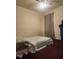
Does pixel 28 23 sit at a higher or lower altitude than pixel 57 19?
lower

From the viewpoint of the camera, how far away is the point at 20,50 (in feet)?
7.05

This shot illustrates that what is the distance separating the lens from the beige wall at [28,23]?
3927 mm

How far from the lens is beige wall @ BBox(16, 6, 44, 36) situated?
155 inches

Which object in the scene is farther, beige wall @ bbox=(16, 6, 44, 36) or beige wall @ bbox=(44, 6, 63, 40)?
beige wall @ bbox=(44, 6, 63, 40)

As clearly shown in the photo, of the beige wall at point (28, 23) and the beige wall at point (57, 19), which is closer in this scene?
the beige wall at point (28, 23)

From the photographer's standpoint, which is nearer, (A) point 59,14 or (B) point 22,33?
(B) point 22,33

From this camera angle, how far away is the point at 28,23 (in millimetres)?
4418

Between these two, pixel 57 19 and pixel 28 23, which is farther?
pixel 57 19
